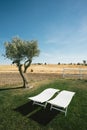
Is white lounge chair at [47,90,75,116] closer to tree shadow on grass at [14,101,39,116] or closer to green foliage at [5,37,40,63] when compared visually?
tree shadow on grass at [14,101,39,116]

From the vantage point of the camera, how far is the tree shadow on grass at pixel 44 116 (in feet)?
26.5

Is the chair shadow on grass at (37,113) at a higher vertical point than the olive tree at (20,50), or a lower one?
lower

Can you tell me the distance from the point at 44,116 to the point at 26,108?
1.64m

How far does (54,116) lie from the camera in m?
8.52

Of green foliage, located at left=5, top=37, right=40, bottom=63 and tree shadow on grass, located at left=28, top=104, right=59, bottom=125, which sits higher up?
green foliage, located at left=5, top=37, right=40, bottom=63

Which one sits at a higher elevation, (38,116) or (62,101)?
(62,101)

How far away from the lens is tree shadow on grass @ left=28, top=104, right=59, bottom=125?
8070 mm

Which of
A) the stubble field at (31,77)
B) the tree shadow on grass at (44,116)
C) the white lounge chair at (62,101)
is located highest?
the stubble field at (31,77)

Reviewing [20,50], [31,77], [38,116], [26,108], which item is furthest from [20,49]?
[31,77]

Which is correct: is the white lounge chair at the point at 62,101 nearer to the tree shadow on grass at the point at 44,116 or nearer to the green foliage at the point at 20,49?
the tree shadow on grass at the point at 44,116

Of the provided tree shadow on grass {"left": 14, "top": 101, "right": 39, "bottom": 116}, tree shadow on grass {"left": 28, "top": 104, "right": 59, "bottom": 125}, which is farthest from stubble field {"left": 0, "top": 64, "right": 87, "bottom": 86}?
tree shadow on grass {"left": 28, "top": 104, "right": 59, "bottom": 125}

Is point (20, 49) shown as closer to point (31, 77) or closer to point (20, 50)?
point (20, 50)

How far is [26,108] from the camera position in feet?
31.9

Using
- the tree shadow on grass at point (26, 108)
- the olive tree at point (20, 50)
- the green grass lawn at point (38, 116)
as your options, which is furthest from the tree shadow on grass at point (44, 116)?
the olive tree at point (20, 50)
